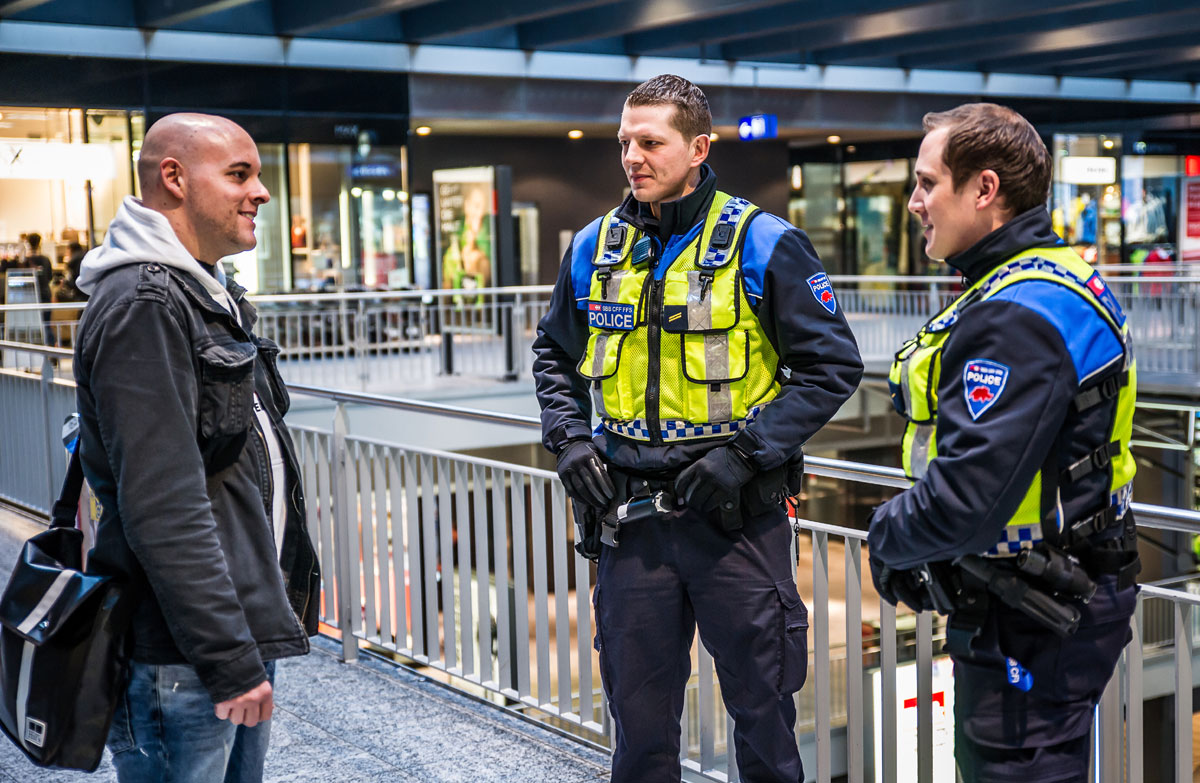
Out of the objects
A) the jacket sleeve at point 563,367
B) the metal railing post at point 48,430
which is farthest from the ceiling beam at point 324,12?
the jacket sleeve at point 563,367

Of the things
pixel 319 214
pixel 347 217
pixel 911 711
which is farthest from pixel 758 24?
pixel 911 711

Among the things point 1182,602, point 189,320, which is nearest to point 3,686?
point 189,320

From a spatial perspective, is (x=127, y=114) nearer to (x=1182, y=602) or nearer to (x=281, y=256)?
(x=281, y=256)

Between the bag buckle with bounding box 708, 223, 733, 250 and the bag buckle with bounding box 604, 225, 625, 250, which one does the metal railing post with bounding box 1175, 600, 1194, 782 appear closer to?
the bag buckle with bounding box 708, 223, 733, 250

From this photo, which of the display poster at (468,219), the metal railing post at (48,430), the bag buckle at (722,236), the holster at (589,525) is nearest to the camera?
the bag buckle at (722,236)

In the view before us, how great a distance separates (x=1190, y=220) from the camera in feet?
89.4

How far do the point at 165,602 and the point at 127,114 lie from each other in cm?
1617

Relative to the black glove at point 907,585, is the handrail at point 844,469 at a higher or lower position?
higher

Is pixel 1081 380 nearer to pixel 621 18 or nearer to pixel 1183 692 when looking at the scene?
pixel 1183 692

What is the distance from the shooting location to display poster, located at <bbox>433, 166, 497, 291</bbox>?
61.1 ft

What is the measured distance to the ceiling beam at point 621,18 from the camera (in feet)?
49.4

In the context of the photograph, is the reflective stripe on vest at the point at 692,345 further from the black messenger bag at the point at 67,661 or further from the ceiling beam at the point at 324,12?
the ceiling beam at the point at 324,12

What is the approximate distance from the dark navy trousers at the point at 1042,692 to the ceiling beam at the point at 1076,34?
1535cm

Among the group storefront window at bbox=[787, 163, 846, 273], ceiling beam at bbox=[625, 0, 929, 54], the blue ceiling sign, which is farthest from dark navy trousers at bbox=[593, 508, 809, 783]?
storefront window at bbox=[787, 163, 846, 273]
